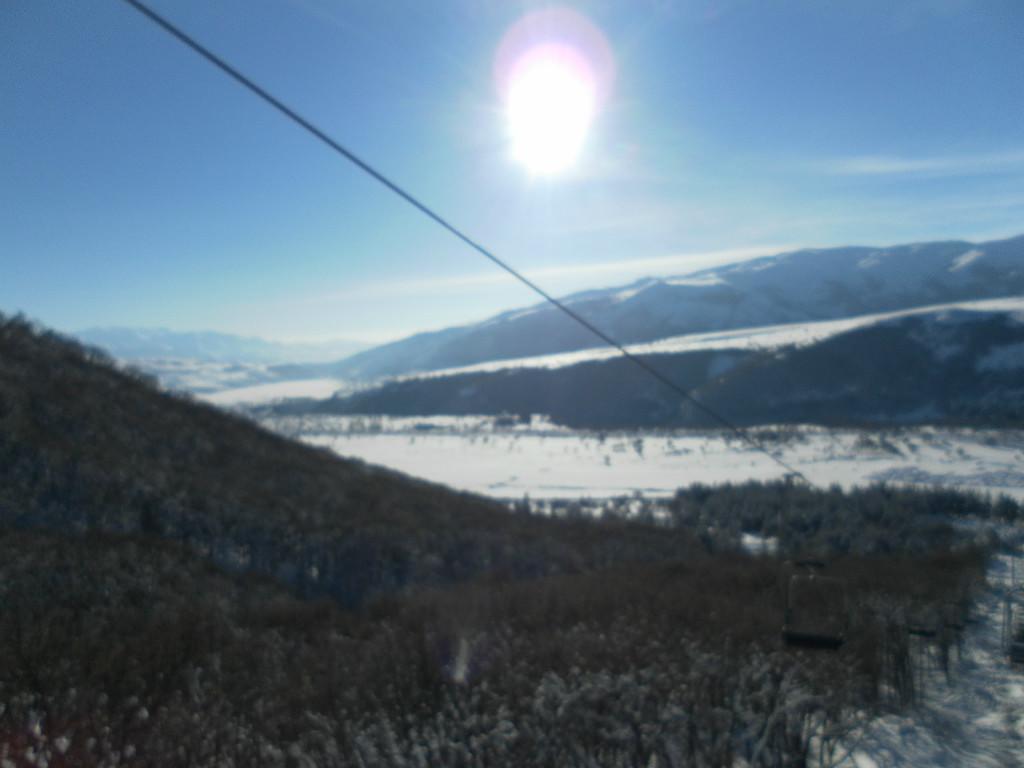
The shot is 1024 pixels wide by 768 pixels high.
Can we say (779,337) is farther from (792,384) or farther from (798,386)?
(798,386)

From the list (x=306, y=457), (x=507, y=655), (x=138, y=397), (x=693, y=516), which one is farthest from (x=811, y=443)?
(x=507, y=655)

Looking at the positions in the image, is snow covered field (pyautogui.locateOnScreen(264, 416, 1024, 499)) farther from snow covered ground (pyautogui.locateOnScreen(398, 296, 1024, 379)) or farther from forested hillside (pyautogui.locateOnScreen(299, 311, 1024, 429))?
snow covered ground (pyautogui.locateOnScreen(398, 296, 1024, 379))

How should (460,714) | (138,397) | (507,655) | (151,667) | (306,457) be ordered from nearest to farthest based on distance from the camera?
(460,714) < (151,667) < (507,655) < (138,397) < (306,457)

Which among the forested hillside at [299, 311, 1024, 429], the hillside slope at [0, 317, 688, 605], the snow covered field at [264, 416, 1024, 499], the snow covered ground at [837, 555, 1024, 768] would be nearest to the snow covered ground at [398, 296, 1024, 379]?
the forested hillside at [299, 311, 1024, 429]

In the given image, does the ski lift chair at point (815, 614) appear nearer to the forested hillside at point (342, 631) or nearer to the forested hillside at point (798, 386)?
the forested hillside at point (342, 631)

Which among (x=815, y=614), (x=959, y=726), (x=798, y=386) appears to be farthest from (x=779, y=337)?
(x=959, y=726)

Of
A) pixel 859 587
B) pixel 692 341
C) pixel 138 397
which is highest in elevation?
pixel 692 341

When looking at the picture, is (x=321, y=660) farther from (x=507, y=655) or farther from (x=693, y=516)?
(x=693, y=516)
